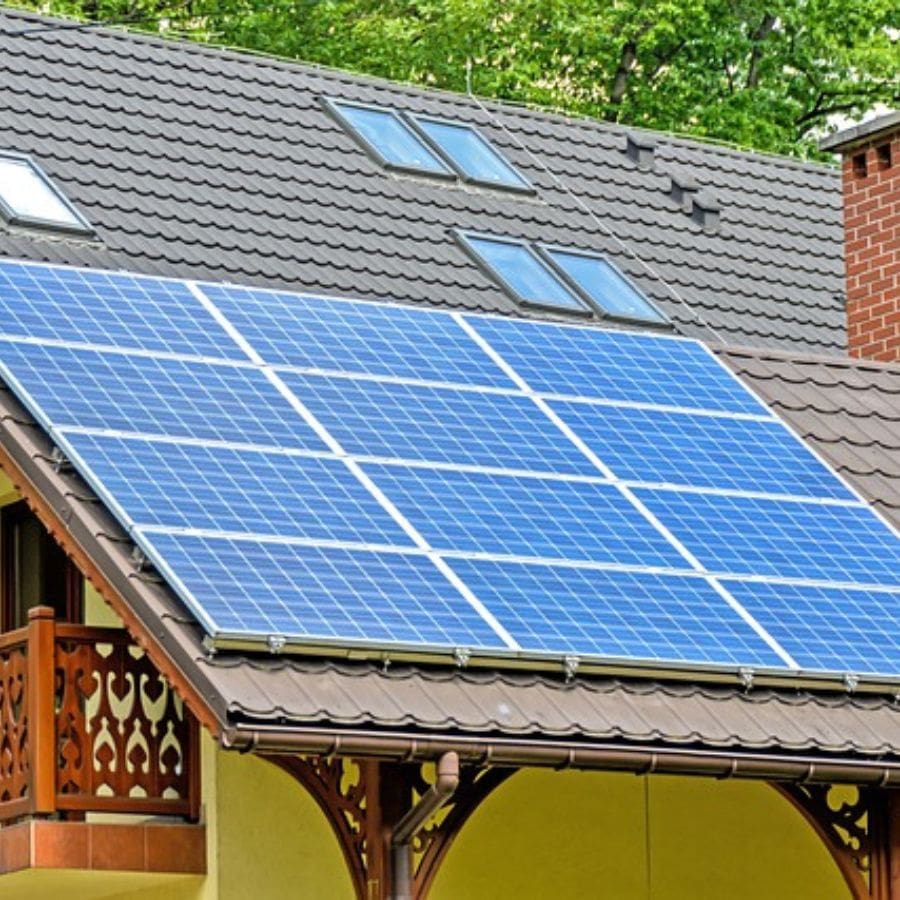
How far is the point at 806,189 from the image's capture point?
2838cm

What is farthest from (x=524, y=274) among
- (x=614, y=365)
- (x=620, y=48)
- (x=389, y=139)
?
(x=620, y=48)

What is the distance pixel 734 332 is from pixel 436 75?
39.5 ft

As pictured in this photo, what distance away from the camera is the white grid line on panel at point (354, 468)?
1650 centimetres

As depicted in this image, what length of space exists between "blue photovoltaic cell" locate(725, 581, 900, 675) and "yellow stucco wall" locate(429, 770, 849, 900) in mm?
1388

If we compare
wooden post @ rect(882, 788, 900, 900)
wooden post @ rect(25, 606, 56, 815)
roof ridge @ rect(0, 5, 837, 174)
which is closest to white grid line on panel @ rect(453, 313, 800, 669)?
wooden post @ rect(882, 788, 900, 900)

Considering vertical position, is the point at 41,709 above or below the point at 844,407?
below

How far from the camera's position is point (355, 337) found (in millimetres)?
19234

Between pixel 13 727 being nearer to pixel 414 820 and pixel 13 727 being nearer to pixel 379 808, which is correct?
pixel 379 808

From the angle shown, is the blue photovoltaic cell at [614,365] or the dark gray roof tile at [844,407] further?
the dark gray roof tile at [844,407]

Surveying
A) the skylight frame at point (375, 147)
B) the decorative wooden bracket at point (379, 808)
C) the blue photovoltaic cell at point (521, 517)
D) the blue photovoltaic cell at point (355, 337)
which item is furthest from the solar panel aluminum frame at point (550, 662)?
the skylight frame at point (375, 147)

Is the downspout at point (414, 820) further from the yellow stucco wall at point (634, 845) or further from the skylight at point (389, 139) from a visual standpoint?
the skylight at point (389, 139)

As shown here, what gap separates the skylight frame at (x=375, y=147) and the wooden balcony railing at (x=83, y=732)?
27.4ft

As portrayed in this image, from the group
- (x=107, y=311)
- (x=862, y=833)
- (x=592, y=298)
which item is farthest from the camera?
(x=592, y=298)

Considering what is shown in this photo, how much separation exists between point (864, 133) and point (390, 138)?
3681 mm
